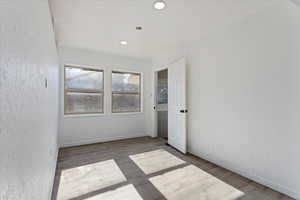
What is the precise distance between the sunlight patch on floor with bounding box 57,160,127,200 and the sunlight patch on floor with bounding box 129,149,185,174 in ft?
1.35

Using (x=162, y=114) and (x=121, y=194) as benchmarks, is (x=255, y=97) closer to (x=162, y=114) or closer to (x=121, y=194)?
(x=121, y=194)

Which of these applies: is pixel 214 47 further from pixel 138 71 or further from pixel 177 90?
pixel 138 71

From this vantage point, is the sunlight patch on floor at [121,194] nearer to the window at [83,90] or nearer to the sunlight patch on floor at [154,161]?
the sunlight patch on floor at [154,161]

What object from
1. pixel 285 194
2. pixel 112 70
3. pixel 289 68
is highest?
pixel 112 70

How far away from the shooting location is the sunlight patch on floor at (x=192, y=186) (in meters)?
1.67

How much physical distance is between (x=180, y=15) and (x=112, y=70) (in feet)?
8.18

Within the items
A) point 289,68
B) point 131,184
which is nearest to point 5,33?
point 131,184

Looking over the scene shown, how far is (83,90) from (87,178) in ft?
7.57

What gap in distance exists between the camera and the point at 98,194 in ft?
5.63

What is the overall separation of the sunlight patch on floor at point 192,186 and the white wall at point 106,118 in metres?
2.27

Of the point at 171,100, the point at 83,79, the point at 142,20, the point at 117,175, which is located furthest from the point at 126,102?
the point at 142,20

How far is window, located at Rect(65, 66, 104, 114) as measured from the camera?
11.5 feet

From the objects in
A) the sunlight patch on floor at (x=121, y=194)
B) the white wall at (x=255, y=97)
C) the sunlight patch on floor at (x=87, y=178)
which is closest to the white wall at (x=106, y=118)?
the sunlight patch on floor at (x=87, y=178)

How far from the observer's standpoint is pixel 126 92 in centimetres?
430
